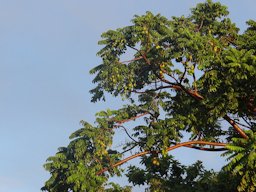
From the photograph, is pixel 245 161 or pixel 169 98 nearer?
pixel 245 161

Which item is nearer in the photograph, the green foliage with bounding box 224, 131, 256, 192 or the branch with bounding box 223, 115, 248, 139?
the green foliage with bounding box 224, 131, 256, 192

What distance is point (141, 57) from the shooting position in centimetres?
2353

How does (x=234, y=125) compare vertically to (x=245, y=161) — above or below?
above

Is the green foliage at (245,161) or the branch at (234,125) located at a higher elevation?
the branch at (234,125)

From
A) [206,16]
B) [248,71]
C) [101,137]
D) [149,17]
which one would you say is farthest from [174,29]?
[101,137]

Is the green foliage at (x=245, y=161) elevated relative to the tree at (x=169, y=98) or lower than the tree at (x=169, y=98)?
lower

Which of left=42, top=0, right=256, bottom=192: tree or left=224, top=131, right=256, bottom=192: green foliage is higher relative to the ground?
left=42, top=0, right=256, bottom=192: tree

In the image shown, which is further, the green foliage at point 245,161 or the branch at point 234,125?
the branch at point 234,125

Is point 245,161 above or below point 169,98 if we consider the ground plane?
below

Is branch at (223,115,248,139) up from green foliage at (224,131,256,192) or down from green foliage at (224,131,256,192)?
up

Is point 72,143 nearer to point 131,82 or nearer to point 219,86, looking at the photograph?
point 131,82

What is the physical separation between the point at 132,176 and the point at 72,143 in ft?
15.3

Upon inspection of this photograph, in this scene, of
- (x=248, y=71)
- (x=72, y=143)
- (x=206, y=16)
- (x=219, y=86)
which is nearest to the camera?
(x=248, y=71)

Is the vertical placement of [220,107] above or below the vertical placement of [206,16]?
below
